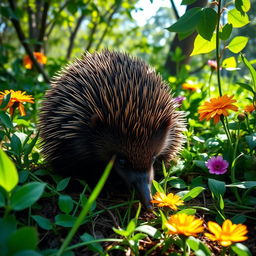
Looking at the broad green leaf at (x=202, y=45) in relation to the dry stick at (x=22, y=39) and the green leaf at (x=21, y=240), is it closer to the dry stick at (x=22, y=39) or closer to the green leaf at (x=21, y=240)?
the green leaf at (x=21, y=240)

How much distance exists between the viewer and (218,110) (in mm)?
2469

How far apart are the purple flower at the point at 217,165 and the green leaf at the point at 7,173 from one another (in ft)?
5.18

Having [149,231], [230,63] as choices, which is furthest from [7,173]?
[230,63]

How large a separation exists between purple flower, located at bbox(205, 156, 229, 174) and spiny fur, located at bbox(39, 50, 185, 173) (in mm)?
430

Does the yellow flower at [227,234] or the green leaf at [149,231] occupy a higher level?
the yellow flower at [227,234]

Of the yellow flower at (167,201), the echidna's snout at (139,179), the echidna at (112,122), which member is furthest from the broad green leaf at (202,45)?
the yellow flower at (167,201)

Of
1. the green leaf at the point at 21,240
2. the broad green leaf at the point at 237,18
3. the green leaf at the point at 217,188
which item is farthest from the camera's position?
the broad green leaf at the point at 237,18

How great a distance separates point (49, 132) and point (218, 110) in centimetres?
147

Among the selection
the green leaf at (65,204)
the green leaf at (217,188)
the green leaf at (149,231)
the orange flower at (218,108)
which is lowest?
the green leaf at (149,231)

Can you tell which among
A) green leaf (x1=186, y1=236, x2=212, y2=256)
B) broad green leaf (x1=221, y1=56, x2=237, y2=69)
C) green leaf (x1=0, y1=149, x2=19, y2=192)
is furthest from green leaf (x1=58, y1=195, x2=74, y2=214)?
broad green leaf (x1=221, y1=56, x2=237, y2=69)

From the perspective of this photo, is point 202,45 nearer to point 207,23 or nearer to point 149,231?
point 207,23

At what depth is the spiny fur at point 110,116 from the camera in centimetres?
252

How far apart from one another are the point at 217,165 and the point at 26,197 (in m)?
1.56

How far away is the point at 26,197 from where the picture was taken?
1.43 metres
